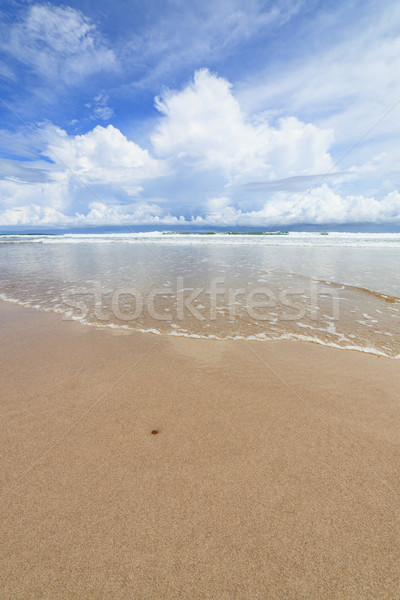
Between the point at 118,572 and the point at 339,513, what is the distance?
1412mm

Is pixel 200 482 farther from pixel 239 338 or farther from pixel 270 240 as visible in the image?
pixel 270 240

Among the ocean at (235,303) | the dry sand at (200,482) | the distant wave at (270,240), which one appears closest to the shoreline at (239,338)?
the ocean at (235,303)

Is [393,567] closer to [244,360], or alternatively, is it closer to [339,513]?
[339,513]

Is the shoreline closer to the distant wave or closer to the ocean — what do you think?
the ocean

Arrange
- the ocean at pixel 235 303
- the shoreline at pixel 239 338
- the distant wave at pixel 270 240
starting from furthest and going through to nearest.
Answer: the distant wave at pixel 270 240, the ocean at pixel 235 303, the shoreline at pixel 239 338

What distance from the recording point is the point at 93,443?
7.72ft

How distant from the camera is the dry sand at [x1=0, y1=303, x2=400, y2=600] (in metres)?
1.47

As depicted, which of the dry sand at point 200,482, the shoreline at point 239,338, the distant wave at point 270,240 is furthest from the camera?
the distant wave at point 270,240

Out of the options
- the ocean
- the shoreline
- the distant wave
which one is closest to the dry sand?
the shoreline

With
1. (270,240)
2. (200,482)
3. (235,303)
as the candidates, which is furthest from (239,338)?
(270,240)

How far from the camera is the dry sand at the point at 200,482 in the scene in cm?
147

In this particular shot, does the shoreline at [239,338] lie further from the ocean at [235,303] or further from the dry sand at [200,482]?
the dry sand at [200,482]

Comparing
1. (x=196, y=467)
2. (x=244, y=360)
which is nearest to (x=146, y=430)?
(x=196, y=467)

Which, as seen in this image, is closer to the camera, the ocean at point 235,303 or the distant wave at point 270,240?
the ocean at point 235,303
